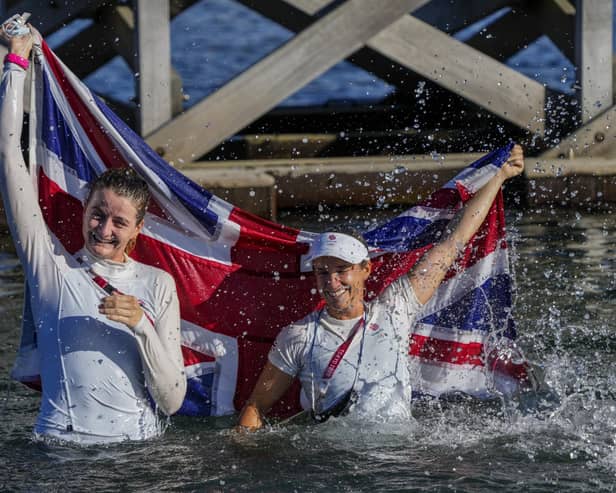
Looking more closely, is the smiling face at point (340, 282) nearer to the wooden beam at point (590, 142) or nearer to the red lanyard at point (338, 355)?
the red lanyard at point (338, 355)

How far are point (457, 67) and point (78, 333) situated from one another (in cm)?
554

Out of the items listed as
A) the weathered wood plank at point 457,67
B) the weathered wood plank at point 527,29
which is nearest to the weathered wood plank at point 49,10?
the weathered wood plank at point 457,67

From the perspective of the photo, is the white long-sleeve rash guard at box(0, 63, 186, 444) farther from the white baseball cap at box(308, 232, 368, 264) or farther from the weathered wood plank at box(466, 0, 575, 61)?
the weathered wood plank at box(466, 0, 575, 61)

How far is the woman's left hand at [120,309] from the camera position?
5230mm

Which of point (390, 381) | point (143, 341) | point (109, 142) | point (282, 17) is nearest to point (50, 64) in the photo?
point (109, 142)

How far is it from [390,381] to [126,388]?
112 centimetres

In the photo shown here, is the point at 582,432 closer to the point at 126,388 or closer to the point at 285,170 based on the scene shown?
the point at 126,388

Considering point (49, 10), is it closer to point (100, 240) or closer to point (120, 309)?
point (100, 240)

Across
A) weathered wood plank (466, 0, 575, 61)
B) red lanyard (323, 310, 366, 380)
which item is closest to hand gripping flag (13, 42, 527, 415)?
red lanyard (323, 310, 366, 380)

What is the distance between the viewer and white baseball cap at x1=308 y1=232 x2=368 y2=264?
571 cm

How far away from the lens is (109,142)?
20.6 feet

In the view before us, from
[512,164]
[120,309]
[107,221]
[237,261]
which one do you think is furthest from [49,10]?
[120,309]

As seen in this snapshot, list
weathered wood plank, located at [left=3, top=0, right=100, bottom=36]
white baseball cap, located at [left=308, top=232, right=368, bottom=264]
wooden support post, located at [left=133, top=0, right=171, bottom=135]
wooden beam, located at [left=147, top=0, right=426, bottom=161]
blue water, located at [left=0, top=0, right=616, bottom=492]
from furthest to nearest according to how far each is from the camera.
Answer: weathered wood plank, located at [left=3, top=0, right=100, bottom=36] < wooden beam, located at [left=147, top=0, right=426, bottom=161] < wooden support post, located at [left=133, top=0, right=171, bottom=135] < white baseball cap, located at [left=308, top=232, right=368, bottom=264] < blue water, located at [left=0, top=0, right=616, bottom=492]

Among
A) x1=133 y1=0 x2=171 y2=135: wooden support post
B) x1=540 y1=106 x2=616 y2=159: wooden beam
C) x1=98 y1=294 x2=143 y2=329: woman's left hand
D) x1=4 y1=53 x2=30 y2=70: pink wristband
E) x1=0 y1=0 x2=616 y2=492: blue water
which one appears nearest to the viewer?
x1=98 y1=294 x2=143 y2=329: woman's left hand
